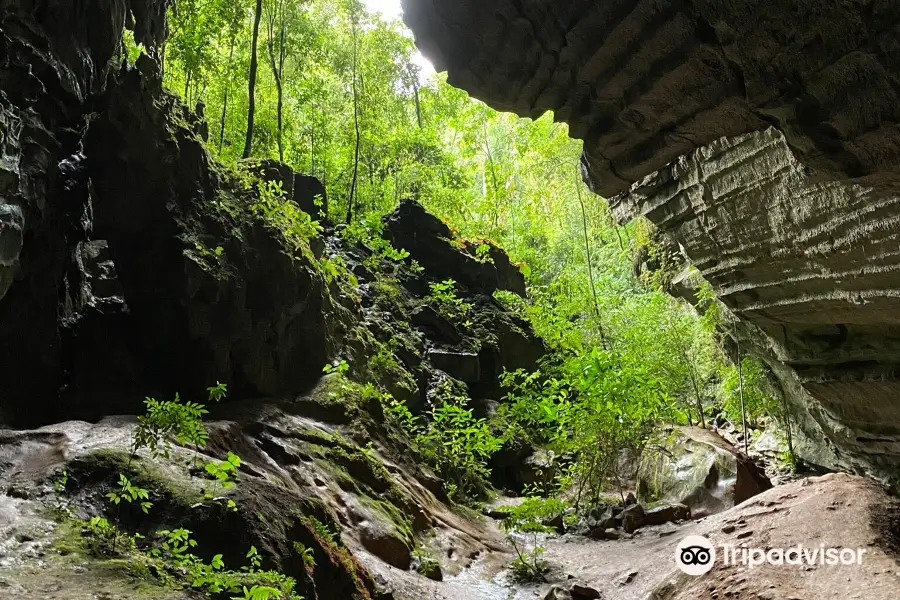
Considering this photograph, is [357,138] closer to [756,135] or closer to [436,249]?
[436,249]

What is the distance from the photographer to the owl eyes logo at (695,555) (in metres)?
5.89

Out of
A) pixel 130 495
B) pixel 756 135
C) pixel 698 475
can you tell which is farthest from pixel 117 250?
pixel 698 475

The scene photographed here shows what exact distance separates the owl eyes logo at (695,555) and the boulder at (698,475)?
8.29ft

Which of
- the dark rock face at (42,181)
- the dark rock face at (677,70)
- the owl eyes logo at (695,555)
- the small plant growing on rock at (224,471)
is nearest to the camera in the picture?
the dark rock face at (677,70)

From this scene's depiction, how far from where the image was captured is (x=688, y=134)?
4438 mm

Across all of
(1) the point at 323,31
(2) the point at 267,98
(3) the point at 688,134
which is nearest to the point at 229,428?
(3) the point at 688,134

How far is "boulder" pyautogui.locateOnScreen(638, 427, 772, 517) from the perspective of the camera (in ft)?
30.2

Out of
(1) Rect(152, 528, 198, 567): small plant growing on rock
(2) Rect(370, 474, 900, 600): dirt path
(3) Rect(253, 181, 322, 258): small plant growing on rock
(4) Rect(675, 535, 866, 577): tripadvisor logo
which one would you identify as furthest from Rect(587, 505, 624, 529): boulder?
(1) Rect(152, 528, 198, 567): small plant growing on rock

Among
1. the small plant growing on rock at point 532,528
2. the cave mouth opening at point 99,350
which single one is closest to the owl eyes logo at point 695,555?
the small plant growing on rock at point 532,528

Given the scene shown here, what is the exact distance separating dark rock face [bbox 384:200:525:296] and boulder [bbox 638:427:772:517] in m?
7.07

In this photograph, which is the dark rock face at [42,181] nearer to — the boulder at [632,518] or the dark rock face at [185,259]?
the dark rock face at [185,259]

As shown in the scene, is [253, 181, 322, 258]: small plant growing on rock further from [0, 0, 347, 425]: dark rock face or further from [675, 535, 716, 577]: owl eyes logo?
[675, 535, 716, 577]: owl eyes logo

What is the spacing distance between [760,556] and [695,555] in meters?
0.68

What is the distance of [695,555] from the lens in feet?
20.5
